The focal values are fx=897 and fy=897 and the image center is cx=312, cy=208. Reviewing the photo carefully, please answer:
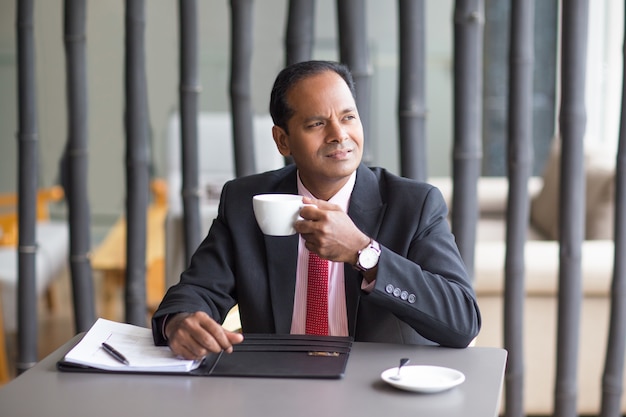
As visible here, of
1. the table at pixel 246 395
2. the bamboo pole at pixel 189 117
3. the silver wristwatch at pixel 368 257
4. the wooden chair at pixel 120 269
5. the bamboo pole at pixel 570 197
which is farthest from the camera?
the wooden chair at pixel 120 269

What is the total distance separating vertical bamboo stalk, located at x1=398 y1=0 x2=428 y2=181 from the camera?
7.08ft

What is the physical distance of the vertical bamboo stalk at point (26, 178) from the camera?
227 centimetres

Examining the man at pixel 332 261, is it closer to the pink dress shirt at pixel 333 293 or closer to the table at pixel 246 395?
the pink dress shirt at pixel 333 293

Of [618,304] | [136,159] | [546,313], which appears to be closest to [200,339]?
[136,159]

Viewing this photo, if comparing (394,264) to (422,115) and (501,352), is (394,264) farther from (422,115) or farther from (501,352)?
(422,115)

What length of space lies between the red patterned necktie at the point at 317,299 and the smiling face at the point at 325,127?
16cm

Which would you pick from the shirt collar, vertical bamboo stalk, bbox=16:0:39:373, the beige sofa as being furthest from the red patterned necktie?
the beige sofa

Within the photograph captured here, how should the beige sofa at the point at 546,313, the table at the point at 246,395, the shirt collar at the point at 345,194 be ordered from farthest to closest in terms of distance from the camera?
1. the beige sofa at the point at 546,313
2. the shirt collar at the point at 345,194
3. the table at the point at 246,395

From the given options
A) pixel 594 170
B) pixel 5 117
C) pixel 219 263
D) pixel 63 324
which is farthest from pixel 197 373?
pixel 5 117

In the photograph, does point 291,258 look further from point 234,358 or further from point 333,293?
point 234,358

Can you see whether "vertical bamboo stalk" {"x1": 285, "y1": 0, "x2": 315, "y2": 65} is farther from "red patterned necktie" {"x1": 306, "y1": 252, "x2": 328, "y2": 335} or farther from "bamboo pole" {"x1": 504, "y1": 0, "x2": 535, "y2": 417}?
"red patterned necktie" {"x1": 306, "y1": 252, "x2": 328, "y2": 335}

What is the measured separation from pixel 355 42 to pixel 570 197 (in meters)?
0.65

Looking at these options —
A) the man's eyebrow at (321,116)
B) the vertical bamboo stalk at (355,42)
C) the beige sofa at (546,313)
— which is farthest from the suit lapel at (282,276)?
the beige sofa at (546,313)

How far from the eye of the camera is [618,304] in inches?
88.7
